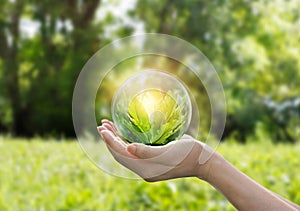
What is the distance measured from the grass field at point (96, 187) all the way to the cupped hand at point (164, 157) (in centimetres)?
146

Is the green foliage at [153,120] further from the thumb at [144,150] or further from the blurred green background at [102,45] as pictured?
the blurred green background at [102,45]

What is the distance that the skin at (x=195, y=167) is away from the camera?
150cm

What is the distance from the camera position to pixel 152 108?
1.59m

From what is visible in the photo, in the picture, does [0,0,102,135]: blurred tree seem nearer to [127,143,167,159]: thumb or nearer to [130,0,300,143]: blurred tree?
[130,0,300,143]: blurred tree

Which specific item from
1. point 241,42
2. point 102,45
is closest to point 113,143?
point 102,45

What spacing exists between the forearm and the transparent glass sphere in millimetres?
171

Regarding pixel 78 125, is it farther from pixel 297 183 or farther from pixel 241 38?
pixel 241 38

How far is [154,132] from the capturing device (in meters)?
1.59

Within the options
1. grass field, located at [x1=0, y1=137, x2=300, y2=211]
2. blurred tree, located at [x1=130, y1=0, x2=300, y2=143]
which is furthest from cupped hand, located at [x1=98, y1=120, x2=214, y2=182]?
blurred tree, located at [x1=130, y1=0, x2=300, y2=143]

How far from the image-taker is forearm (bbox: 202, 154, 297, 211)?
1500 millimetres

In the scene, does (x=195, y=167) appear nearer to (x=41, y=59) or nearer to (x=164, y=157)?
(x=164, y=157)

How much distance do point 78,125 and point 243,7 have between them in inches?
509

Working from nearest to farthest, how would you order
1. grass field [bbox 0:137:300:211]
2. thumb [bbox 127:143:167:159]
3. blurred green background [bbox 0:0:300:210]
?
1. thumb [bbox 127:143:167:159]
2. grass field [bbox 0:137:300:211]
3. blurred green background [bbox 0:0:300:210]

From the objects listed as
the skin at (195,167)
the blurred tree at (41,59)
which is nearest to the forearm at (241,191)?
the skin at (195,167)
